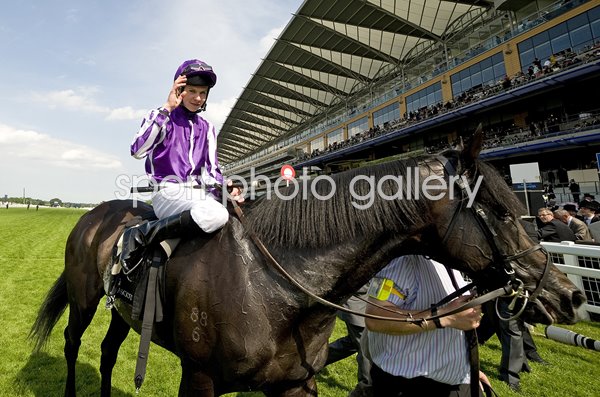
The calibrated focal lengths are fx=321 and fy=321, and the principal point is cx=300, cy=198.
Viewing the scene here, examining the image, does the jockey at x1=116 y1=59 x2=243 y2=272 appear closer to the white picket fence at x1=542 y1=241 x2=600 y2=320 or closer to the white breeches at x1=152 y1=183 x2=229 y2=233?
the white breeches at x1=152 y1=183 x2=229 y2=233

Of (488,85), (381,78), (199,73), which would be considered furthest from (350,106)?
(199,73)


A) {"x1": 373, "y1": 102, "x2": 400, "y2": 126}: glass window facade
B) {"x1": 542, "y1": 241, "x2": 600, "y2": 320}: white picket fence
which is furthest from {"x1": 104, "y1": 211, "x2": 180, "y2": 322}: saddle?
{"x1": 373, "y1": 102, "x2": 400, "y2": 126}: glass window facade

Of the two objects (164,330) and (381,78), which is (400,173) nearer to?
(164,330)

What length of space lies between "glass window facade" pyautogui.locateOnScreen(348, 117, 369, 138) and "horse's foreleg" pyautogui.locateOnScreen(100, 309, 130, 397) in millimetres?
38545

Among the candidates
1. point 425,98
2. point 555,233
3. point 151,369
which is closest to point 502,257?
point 151,369

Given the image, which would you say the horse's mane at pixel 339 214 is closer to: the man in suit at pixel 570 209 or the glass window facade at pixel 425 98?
the man in suit at pixel 570 209

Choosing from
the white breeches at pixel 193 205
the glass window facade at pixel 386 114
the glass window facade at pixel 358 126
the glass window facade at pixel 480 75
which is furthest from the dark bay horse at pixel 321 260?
the glass window facade at pixel 358 126

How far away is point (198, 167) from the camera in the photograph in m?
2.44

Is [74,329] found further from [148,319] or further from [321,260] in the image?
[321,260]

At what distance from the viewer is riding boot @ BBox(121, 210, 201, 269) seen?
1947 millimetres

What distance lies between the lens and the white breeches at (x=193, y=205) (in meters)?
1.88

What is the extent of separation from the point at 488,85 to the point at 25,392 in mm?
29249

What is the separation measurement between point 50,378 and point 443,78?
32.2 m

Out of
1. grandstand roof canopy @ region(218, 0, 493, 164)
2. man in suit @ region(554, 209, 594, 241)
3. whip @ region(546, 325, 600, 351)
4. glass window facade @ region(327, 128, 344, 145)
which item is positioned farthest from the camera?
glass window facade @ region(327, 128, 344, 145)
